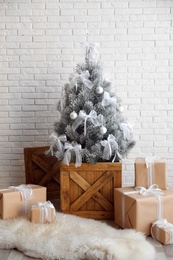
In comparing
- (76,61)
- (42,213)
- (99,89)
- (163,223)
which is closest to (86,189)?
(42,213)

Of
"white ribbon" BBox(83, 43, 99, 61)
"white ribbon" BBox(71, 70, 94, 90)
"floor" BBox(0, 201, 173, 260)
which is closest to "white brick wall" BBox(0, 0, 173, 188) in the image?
"white ribbon" BBox(83, 43, 99, 61)

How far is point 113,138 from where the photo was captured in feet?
10.5

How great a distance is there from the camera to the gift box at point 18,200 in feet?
9.95

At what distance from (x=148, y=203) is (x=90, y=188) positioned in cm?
51

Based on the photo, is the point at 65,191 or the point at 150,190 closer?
the point at 150,190

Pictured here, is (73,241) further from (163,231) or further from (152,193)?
(152,193)

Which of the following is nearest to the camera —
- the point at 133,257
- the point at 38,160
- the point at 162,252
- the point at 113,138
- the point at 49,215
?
the point at 133,257

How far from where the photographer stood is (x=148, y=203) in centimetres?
291

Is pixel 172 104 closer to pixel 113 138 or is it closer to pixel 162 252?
pixel 113 138

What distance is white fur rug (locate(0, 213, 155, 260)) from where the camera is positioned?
2471mm

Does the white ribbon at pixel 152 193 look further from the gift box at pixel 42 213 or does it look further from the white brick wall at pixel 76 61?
the white brick wall at pixel 76 61

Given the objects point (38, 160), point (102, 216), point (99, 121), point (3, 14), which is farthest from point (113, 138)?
point (3, 14)

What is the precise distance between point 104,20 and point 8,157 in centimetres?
156

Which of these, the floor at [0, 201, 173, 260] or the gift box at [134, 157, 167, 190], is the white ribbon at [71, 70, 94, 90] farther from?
the floor at [0, 201, 173, 260]
